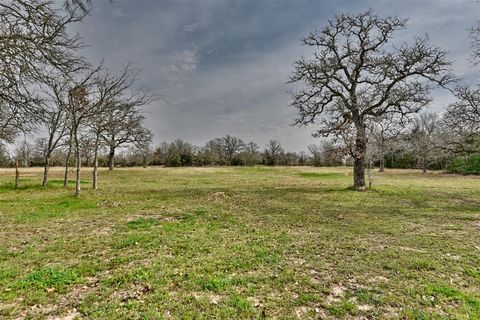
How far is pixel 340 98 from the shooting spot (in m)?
19.7

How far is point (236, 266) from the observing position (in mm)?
5578

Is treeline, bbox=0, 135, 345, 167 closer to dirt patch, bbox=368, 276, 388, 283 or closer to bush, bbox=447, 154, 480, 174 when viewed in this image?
bush, bbox=447, 154, 480, 174

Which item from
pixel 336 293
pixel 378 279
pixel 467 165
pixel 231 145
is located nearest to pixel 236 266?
pixel 336 293

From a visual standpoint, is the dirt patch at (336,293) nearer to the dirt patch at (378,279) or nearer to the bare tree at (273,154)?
the dirt patch at (378,279)

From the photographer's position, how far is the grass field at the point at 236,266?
407 cm

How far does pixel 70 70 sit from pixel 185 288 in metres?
6.13

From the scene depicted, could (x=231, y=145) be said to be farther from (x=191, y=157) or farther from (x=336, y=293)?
(x=336, y=293)

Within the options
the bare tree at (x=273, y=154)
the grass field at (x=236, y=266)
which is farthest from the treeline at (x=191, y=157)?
the grass field at (x=236, y=266)

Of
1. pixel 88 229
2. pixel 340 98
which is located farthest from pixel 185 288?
pixel 340 98

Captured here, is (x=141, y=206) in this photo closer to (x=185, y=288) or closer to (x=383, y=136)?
(x=185, y=288)

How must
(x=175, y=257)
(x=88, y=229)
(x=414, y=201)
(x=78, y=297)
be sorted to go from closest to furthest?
(x=78, y=297) → (x=175, y=257) → (x=88, y=229) → (x=414, y=201)

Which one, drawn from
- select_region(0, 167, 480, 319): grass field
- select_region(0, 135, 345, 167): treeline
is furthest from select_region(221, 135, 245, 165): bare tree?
select_region(0, 167, 480, 319): grass field

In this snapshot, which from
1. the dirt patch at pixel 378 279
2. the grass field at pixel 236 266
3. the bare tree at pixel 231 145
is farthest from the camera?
the bare tree at pixel 231 145

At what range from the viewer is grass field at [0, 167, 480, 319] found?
13.4 feet
